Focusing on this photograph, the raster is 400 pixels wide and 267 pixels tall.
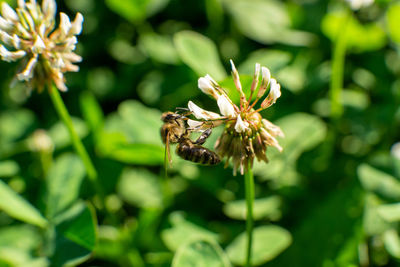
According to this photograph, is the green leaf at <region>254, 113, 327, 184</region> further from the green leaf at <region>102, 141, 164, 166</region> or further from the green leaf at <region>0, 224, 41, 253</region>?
the green leaf at <region>0, 224, 41, 253</region>

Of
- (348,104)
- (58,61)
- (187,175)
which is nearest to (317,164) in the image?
(348,104)

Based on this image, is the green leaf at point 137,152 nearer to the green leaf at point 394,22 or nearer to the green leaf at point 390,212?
the green leaf at point 390,212

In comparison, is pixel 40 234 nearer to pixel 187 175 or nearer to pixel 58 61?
pixel 187 175

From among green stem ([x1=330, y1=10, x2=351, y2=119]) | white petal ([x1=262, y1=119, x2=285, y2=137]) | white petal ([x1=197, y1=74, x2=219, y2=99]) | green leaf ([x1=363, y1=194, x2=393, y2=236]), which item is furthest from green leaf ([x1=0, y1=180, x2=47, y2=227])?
green stem ([x1=330, y1=10, x2=351, y2=119])

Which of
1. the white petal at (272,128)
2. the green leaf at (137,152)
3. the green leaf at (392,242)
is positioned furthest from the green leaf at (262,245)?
the white petal at (272,128)

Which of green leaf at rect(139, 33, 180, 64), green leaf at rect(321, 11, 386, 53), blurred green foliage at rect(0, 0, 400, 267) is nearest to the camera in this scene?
blurred green foliage at rect(0, 0, 400, 267)

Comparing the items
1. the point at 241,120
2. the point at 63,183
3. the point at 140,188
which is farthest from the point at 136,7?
the point at 241,120

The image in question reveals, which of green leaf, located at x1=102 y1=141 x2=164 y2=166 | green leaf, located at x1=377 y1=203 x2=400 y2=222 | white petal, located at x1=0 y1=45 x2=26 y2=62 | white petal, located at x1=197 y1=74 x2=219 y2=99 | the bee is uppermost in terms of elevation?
white petal, located at x1=0 y1=45 x2=26 y2=62
